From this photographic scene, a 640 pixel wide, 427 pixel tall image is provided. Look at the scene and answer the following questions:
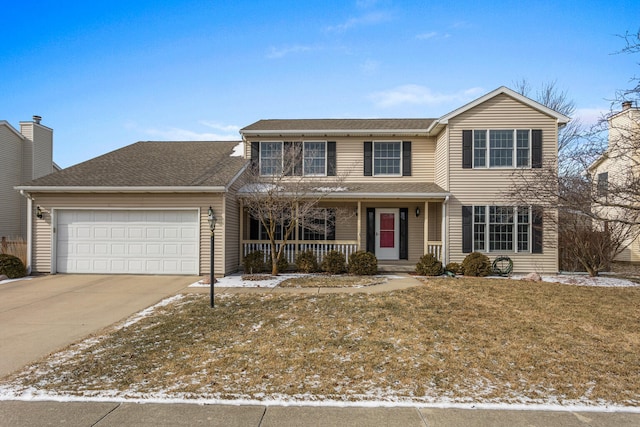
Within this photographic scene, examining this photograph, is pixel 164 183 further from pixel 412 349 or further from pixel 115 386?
pixel 412 349

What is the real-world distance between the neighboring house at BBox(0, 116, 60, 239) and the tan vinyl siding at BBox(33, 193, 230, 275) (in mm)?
8575

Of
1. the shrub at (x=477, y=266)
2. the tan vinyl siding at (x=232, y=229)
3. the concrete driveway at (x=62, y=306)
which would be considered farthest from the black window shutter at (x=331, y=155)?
the concrete driveway at (x=62, y=306)

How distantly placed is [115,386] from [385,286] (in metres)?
7.24

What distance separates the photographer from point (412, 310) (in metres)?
7.47

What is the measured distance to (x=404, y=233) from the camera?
1462 cm

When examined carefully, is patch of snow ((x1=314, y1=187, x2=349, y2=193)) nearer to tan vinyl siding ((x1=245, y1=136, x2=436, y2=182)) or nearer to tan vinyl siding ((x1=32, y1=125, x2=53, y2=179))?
tan vinyl siding ((x1=245, y1=136, x2=436, y2=182))

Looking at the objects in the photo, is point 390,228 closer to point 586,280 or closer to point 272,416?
point 586,280

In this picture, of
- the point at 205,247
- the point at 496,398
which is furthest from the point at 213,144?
the point at 496,398

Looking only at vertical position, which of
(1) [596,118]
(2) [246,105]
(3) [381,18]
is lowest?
(1) [596,118]

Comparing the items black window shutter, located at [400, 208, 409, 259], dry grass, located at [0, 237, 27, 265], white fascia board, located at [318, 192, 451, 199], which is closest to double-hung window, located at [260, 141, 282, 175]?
white fascia board, located at [318, 192, 451, 199]

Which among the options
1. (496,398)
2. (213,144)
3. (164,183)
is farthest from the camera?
(213,144)

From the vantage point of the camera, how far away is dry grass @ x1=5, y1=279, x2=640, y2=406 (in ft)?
13.3

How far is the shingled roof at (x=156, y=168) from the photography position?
467 inches

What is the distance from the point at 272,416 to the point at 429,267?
374 inches
